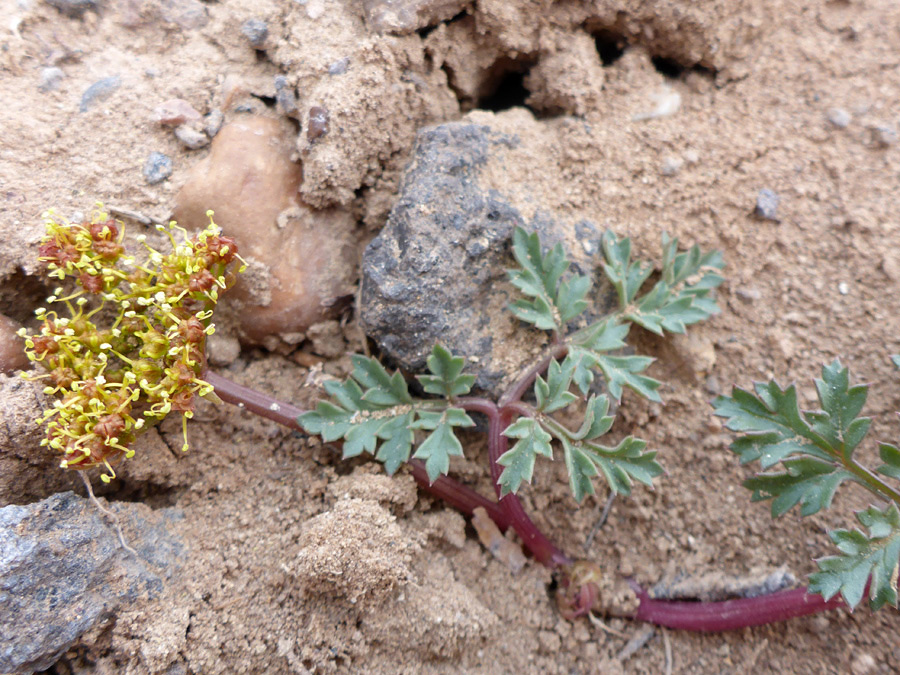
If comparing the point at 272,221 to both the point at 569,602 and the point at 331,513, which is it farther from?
the point at 569,602

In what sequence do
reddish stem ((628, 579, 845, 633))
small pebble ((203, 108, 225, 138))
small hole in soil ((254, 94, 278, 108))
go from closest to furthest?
reddish stem ((628, 579, 845, 633)) → small pebble ((203, 108, 225, 138)) → small hole in soil ((254, 94, 278, 108))

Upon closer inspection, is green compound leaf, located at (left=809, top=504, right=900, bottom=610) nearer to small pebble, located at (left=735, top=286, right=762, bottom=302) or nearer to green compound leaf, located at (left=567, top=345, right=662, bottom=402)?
green compound leaf, located at (left=567, top=345, right=662, bottom=402)

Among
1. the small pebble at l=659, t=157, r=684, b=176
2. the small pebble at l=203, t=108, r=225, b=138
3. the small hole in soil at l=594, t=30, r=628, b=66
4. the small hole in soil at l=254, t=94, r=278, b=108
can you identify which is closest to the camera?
the small pebble at l=203, t=108, r=225, b=138

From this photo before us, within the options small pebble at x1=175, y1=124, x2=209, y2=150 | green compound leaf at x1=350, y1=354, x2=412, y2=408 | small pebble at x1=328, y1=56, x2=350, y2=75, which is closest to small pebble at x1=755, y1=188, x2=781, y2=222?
green compound leaf at x1=350, y1=354, x2=412, y2=408

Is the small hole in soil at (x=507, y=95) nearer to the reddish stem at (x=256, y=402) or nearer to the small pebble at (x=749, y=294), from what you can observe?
the small pebble at (x=749, y=294)

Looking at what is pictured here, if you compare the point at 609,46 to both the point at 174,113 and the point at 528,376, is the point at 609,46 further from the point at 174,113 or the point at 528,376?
the point at 174,113

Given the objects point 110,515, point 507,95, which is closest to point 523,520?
point 110,515
